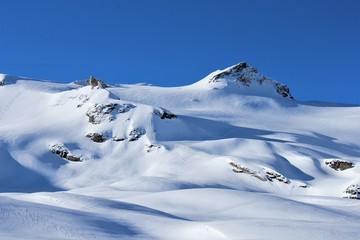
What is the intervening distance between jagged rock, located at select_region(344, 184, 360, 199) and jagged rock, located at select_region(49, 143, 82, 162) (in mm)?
21952

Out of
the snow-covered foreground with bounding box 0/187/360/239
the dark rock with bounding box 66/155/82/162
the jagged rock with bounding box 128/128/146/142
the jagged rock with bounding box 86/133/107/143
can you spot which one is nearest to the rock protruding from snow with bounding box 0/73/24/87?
the jagged rock with bounding box 86/133/107/143

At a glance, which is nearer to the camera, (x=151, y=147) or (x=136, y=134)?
(x=151, y=147)

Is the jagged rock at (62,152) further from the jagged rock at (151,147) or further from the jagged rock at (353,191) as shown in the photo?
the jagged rock at (353,191)

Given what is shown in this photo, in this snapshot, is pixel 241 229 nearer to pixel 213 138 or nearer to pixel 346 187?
pixel 346 187

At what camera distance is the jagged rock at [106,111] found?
152 ft

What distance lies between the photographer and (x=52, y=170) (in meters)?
38.2

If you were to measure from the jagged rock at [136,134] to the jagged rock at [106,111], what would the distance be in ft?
13.2

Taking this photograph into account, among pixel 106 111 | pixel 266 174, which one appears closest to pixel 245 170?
pixel 266 174

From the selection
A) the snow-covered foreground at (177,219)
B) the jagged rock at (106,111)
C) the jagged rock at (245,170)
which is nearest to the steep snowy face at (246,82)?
the jagged rock at (106,111)

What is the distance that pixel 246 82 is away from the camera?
2842 inches

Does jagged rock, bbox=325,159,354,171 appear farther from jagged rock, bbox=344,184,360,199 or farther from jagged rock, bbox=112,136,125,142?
jagged rock, bbox=112,136,125,142

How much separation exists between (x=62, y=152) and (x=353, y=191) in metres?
24.3

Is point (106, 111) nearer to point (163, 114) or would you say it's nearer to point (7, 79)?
point (163, 114)

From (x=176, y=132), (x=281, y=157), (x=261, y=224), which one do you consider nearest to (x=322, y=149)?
(x=281, y=157)
